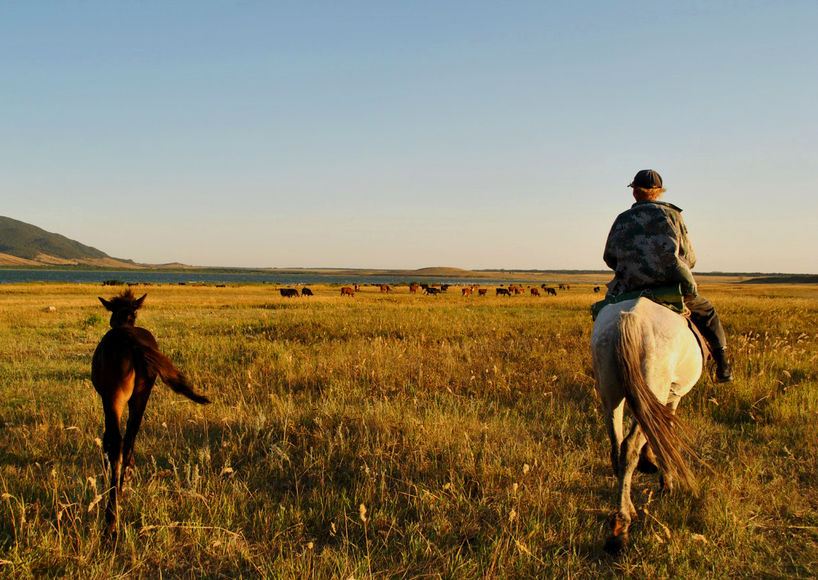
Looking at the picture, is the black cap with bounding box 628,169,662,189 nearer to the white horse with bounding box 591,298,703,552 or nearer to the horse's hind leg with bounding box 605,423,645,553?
the white horse with bounding box 591,298,703,552

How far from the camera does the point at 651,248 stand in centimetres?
399

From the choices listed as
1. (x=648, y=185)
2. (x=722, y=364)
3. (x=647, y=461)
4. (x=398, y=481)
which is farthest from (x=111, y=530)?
(x=722, y=364)

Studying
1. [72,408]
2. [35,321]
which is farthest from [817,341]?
[35,321]

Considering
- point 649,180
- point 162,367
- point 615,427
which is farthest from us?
point 649,180

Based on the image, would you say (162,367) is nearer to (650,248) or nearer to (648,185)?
(650,248)

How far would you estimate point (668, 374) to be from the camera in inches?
146

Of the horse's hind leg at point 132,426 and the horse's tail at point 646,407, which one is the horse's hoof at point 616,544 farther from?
the horse's hind leg at point 132,426

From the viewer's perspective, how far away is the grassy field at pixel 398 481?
9.89ft

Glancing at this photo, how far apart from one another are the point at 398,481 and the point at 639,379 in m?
2.15

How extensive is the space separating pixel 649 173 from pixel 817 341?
10.8 m

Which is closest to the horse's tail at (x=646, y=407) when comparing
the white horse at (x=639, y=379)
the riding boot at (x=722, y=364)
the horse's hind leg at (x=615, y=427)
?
the white horse at (x=639, y=379)

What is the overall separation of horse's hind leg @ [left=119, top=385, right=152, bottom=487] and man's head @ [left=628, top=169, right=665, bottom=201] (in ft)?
15.2

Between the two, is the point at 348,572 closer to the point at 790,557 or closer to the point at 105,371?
the point at 105,371

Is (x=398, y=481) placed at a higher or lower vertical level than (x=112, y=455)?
lower
